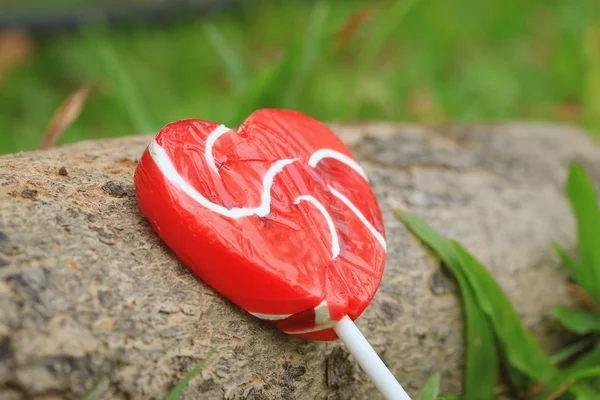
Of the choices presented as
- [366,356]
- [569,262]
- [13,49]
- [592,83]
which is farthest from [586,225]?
[13,49]

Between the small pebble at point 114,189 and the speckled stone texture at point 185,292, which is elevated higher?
the small pebble at point 114,189

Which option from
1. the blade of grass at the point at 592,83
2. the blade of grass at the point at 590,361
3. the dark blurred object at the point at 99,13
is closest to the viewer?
the blade of grass at the point at 590,361


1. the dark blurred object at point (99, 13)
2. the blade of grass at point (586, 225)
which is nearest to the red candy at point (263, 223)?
the blade of grass at point (586, 225)

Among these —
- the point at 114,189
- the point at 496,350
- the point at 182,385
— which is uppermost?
the point at 114,189

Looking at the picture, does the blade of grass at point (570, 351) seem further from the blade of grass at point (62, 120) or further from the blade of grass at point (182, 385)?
the blade of grass at point (62, 120)

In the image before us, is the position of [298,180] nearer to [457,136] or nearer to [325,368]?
[325,368]

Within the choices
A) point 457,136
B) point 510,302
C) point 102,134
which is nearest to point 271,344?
point 510,302

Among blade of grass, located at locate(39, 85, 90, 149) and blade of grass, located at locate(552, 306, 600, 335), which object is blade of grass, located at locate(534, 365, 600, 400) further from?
blade of grass, located at locate(39, 85, 90, 149)

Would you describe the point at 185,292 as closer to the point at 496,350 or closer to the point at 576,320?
the point at 496,350
